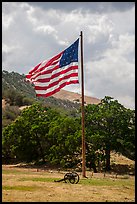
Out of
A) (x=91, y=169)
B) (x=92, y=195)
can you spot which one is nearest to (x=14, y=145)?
(x=91, y=169)

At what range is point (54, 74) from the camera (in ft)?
54.7

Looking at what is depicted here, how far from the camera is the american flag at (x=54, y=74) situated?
53.0 ft

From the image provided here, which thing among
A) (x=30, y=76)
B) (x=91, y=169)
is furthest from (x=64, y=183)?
(x=91, y=169)

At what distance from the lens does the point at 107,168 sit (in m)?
33.8

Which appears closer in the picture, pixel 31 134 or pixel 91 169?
pixel 91 169

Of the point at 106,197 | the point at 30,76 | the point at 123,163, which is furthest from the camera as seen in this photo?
the point at 123,163

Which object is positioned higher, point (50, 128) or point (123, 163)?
point (50, 128)

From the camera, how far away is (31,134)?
3809 centimetres

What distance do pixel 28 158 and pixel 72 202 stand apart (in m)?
27.8

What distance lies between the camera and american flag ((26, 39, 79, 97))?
16.2 meters

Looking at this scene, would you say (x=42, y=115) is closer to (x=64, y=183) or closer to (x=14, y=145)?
(x=14, y=145)

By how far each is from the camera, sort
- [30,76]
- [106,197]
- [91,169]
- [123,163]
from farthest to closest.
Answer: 1. [123,163]
2. [91,169]
3. [30,76]
4. [106,197]

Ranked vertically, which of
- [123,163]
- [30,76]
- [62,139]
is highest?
[30,76]

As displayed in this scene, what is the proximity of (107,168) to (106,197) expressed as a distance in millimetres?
20102
